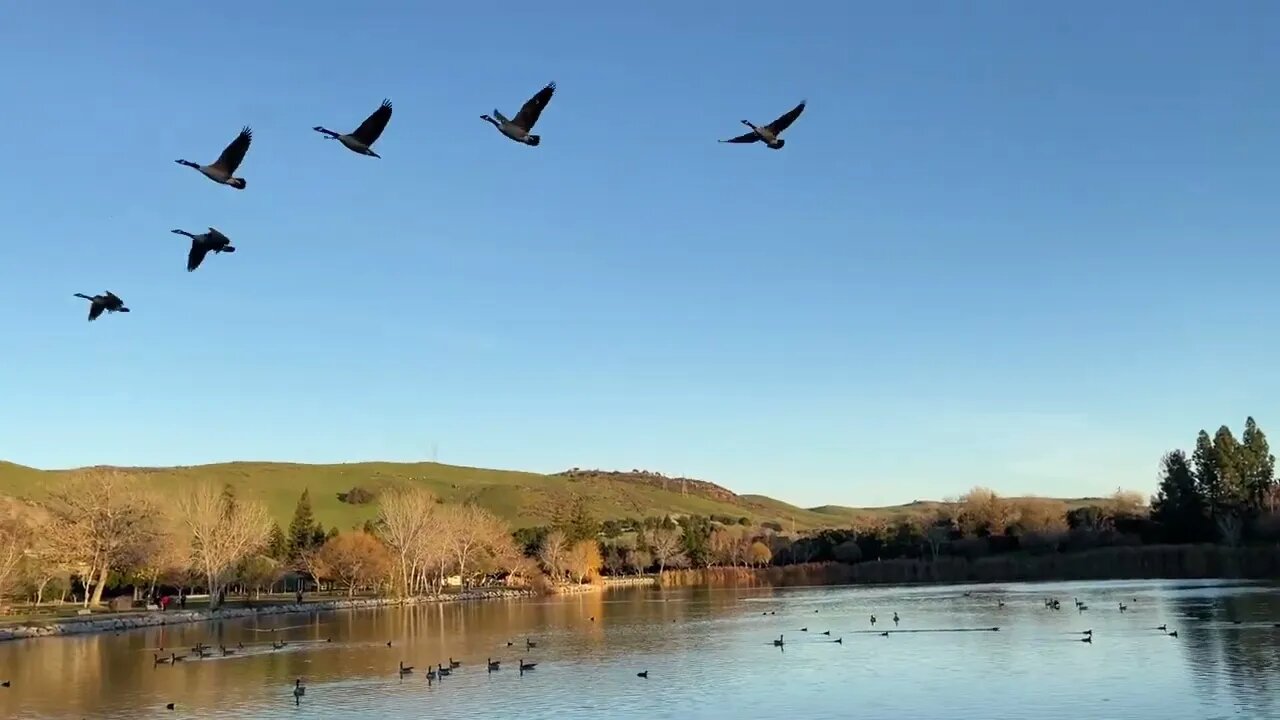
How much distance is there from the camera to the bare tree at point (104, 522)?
85.8m

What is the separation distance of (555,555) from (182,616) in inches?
2666

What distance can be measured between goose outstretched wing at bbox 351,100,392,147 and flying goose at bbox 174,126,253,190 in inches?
82.4

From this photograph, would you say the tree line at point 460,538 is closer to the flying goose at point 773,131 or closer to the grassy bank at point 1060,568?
the grassy bank at point 1060,568

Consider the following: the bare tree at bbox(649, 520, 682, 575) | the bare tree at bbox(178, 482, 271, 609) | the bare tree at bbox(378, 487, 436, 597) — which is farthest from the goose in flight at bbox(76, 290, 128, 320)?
the bare tree at bbox(649, 520, 682, 575)

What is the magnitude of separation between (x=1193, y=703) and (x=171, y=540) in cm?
8607

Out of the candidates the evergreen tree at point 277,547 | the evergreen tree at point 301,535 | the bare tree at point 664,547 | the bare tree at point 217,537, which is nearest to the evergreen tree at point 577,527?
the bare tree at point 664,547

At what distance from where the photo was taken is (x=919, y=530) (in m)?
149

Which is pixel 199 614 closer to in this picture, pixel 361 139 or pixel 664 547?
pixel 361 139

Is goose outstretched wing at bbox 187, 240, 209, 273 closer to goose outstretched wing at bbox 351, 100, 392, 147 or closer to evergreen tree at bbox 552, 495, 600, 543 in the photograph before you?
A: goose outstretched wing at bbox 351, 100, 392, 147

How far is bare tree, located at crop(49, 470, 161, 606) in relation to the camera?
3378 inches

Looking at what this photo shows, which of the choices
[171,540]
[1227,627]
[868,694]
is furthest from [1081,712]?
[171,540]

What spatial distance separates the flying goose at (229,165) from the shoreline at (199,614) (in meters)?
55.3

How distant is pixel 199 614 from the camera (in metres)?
80.9

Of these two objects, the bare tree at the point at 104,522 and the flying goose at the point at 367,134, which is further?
the bare tree at the point at 104,522
